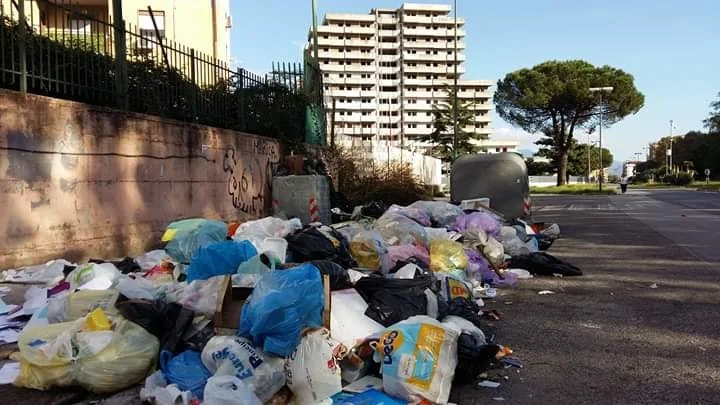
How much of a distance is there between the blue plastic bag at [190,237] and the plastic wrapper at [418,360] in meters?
3.38

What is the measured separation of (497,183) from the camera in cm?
1186

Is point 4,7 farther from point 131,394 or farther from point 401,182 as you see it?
point 401,182

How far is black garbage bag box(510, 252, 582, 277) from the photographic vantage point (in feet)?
24.2

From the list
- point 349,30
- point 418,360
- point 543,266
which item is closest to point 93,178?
point 418,360

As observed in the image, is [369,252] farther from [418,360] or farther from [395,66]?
[395,66]

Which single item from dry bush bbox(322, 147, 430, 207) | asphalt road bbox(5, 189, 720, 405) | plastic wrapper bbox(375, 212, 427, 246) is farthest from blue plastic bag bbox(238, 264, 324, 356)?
dry bush bbox(322, 147, 430, 207)

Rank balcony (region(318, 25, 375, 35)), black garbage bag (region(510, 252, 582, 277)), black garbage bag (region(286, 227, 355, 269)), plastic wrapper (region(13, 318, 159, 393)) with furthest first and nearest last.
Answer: balcony (region(318, 25, 375, 35)), black garbage bag (region(510, 252, 582, 277)), black garbage bag (region(286, 227, 355, 269)), plastic wrapper (region(13, 318, 159, 393))

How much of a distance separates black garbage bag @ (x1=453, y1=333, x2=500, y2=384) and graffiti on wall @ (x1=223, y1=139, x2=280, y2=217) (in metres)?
7.22

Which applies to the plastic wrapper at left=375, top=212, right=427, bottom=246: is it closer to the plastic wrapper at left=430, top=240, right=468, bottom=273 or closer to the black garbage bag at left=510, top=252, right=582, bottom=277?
the plastic wrapper at left=430, top=240, right=468, bottom=273

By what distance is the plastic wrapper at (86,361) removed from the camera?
3309 millimetres

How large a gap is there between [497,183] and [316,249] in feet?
22.1

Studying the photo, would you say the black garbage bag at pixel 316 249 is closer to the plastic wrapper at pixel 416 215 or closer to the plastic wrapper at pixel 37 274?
the plastic wrapper at pixel 37 274

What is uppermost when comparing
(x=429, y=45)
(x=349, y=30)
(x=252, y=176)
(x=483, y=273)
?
(x=349, y=30)

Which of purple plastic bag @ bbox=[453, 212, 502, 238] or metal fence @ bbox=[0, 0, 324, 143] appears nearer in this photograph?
metal fence @ bbox=[0, 0, 324, 143]
